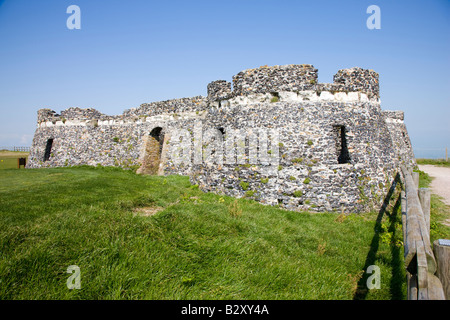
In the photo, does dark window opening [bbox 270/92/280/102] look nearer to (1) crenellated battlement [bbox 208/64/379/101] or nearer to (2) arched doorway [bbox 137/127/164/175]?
(1) crenellated battlement [bbox 208/64/379/101]

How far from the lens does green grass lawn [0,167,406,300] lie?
4125mm

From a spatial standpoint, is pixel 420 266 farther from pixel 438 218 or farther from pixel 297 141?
pixel 438 218

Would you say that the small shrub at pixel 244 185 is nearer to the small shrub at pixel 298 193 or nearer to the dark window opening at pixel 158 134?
the small shrub at pixel 298 193

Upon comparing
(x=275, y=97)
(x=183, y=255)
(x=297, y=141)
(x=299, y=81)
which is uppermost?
(x=299, y=81)

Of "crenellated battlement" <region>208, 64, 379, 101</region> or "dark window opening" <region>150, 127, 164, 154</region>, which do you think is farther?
"dark window opening" <region>150, 127, 164, 154</region>

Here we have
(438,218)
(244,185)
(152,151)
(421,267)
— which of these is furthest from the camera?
(152,151)

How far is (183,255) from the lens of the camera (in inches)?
201

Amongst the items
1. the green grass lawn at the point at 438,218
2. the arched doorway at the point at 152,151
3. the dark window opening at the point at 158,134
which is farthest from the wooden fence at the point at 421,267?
the dark window opening at the point at 158,134

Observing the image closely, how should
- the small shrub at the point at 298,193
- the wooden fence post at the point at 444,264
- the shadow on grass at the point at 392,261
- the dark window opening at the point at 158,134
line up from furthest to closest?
the dark window opening at the point at 158,134 → the small shrub at the point at 298,193 → the shadow on grass at the point at 392,261 → the wooden fence post at the point at 444,264

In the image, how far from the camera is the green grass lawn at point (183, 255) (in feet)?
13.5

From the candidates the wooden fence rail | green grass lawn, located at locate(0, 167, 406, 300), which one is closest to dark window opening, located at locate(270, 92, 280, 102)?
green grass lawn, located at locate(0, 167, 406, 300)

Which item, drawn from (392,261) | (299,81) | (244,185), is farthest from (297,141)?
(392,261)

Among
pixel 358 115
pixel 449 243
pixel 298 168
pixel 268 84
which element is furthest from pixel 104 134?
pixel 449 243
